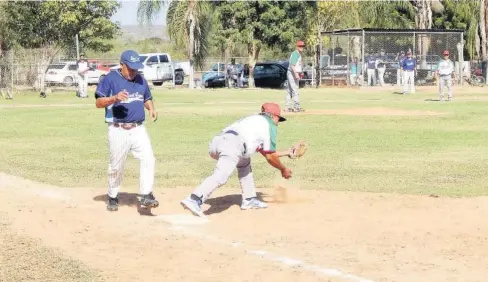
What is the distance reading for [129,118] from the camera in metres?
10.1

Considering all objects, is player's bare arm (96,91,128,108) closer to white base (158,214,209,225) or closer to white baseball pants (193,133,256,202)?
white baseball pants (193,133,256,202)

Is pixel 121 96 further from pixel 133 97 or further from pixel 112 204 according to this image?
pixel 112 204

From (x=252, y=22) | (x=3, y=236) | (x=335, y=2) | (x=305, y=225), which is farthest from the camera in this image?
(x=335, y=2)

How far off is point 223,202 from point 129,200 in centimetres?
123

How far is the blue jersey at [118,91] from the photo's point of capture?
Answer: 9977 mm

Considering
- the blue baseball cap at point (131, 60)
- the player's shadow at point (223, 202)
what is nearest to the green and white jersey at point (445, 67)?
the player's shadow at point (223, 202)

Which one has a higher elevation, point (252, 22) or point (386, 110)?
point (252, 22)

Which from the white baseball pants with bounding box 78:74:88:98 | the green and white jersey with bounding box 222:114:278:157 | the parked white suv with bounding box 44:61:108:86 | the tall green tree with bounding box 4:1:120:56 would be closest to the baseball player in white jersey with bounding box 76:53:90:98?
the white baseball pants with bounding box 78:74:88:98

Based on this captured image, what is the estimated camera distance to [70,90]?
46.1 meters

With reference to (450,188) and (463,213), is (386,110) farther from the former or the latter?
(463,213)

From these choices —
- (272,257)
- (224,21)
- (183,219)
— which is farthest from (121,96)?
(224,21)

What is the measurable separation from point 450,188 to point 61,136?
36.1ft

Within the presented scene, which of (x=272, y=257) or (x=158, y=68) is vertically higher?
(x=158, y=68)

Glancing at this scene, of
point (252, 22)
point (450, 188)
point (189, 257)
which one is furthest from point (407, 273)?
point (252, 22)
